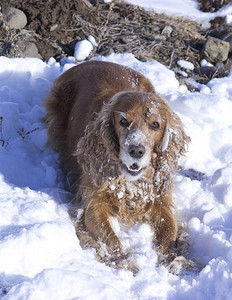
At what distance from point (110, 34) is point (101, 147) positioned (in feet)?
11.0

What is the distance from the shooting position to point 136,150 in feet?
9.34

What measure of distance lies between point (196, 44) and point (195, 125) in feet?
8.18

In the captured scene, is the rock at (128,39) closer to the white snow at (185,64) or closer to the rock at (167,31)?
the rock at (167,31)

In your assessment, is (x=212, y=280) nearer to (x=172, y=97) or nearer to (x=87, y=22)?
(x=172, y=97)

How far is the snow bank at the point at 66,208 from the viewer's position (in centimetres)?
220

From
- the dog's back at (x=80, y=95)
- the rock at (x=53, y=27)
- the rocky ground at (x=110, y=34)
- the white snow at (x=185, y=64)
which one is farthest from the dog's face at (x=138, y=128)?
the rock at (x=53, y=27)

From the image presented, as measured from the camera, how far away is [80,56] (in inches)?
219

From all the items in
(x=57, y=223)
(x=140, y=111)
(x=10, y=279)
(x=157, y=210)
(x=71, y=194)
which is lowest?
(x=71, y=194)

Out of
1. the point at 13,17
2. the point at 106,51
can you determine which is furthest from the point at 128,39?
the point at 13,17

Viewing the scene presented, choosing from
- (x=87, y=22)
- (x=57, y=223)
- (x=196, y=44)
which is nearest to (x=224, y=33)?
(x=196, y=44)

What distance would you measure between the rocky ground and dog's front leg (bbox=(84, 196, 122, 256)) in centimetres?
282

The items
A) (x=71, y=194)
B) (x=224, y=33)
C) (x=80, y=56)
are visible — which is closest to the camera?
(x=71, y=194)

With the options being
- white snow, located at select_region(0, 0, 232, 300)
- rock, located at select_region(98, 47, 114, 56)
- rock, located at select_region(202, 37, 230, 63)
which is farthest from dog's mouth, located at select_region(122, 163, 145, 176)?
rock, located at select_region(202, 37, 230, 63)

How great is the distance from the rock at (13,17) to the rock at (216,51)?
8.88 ft
